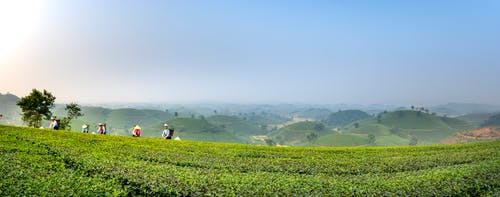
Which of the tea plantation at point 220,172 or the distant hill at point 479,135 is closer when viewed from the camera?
the tea plantation at point 220,172

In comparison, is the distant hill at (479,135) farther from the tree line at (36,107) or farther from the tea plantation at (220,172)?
the tree line at (36,107)

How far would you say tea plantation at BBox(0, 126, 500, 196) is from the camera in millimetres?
8867

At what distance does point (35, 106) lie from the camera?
55.8m

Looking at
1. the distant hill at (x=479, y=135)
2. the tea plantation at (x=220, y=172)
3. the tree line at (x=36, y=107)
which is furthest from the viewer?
the distant hill at (x=479, y=135)

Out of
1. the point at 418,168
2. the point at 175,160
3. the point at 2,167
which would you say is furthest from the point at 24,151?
the point at 418,168

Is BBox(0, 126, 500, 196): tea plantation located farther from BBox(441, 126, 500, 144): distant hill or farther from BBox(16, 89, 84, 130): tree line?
BBox(441, 126, 500, 144): distant hill

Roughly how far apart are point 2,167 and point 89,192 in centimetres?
378

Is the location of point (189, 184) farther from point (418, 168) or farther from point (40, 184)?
point (418, 168)

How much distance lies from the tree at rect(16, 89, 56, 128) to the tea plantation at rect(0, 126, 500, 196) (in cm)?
4768

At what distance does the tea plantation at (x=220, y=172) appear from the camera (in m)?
8.87

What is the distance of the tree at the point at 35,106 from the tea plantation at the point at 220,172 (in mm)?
47675

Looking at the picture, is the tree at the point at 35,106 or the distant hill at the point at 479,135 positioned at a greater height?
the tree at the point at 35,106

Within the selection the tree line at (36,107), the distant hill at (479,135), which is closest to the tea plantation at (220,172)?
the tree line at (36,107)

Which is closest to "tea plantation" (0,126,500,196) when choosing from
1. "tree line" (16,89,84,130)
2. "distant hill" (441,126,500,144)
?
"tree line" (16,89,84,130)
